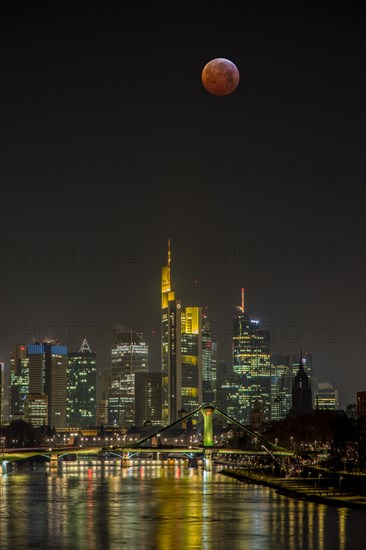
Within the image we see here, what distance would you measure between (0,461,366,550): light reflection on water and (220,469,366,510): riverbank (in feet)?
5.22

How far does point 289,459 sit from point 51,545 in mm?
122168

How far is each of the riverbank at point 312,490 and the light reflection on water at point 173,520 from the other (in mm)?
1591

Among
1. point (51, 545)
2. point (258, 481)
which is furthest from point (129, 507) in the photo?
point (258, 481)

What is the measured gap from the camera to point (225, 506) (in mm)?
96938

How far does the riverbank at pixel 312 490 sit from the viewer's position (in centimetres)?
9362

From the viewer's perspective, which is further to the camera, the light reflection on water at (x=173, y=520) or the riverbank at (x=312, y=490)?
the riverbank at (x=312, y=490)

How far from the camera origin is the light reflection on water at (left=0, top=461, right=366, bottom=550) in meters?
68.6

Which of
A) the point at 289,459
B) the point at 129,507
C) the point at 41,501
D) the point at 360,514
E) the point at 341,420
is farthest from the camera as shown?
the point at 289,459

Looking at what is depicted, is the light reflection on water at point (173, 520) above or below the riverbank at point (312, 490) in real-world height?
below

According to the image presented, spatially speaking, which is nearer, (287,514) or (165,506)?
(287,514)

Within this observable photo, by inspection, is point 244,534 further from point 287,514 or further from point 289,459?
point 289,459

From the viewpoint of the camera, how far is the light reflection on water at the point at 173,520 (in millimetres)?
68562

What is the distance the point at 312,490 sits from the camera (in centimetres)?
11006

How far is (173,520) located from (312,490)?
96.2 feet
